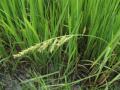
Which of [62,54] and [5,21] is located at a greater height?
[5,21]

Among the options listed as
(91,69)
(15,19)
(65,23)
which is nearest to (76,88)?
(91,69)

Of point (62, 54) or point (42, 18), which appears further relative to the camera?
point (62, 54)

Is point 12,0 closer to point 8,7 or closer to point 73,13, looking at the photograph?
point 8,7

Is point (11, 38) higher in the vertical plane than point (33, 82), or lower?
higher

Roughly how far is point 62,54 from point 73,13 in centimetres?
22

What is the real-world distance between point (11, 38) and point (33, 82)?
219 millimetres

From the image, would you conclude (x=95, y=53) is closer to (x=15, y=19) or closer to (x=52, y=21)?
(x=52, y=21)

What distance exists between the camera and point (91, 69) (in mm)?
1079

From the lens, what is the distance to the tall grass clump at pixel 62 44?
0.93m

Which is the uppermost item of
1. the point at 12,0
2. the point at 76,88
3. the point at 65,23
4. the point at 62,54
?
the point at 12,0

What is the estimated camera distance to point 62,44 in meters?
0.95

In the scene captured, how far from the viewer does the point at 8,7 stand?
0.99m

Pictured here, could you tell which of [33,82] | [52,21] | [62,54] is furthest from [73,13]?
[33,82]

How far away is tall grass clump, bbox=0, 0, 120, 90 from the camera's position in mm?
933
